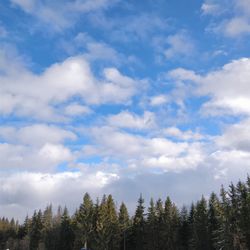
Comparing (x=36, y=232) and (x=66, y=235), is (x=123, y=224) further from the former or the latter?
(x=36, y=232)

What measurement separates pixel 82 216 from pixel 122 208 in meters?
11.2

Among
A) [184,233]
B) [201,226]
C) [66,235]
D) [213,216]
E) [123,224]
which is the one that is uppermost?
[66,235]

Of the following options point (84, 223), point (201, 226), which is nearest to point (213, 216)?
point (201, 226)

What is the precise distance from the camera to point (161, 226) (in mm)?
104125

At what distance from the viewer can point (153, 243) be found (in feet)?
340

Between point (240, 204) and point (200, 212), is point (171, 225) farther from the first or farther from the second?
point (240, 204)

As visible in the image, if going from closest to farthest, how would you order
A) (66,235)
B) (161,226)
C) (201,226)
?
(201,226)
(161,226)
(66,235)

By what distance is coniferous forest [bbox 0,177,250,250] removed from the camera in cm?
7794

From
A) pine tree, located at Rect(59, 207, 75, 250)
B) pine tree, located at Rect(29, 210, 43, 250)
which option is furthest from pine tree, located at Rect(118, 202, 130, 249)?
pine tree, located at Rect(29, 210, 43, 250)

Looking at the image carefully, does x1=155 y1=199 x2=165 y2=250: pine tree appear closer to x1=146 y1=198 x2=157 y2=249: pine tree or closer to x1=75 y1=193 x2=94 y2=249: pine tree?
x1=146 y1=198 x2=157 y2=249: pine tree

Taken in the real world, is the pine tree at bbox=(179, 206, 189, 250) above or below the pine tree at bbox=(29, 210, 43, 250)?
below

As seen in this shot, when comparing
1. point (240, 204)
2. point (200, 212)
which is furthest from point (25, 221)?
point (240, 204)

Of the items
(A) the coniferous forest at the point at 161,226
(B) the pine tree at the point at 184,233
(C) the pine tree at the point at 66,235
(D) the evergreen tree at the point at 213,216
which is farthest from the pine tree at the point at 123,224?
(D) the evergreen tree at the point at 213,216

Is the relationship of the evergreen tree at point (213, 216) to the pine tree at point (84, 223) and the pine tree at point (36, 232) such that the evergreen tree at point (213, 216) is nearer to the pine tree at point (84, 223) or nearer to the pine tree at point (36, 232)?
the pine tree at point (84, 223)
